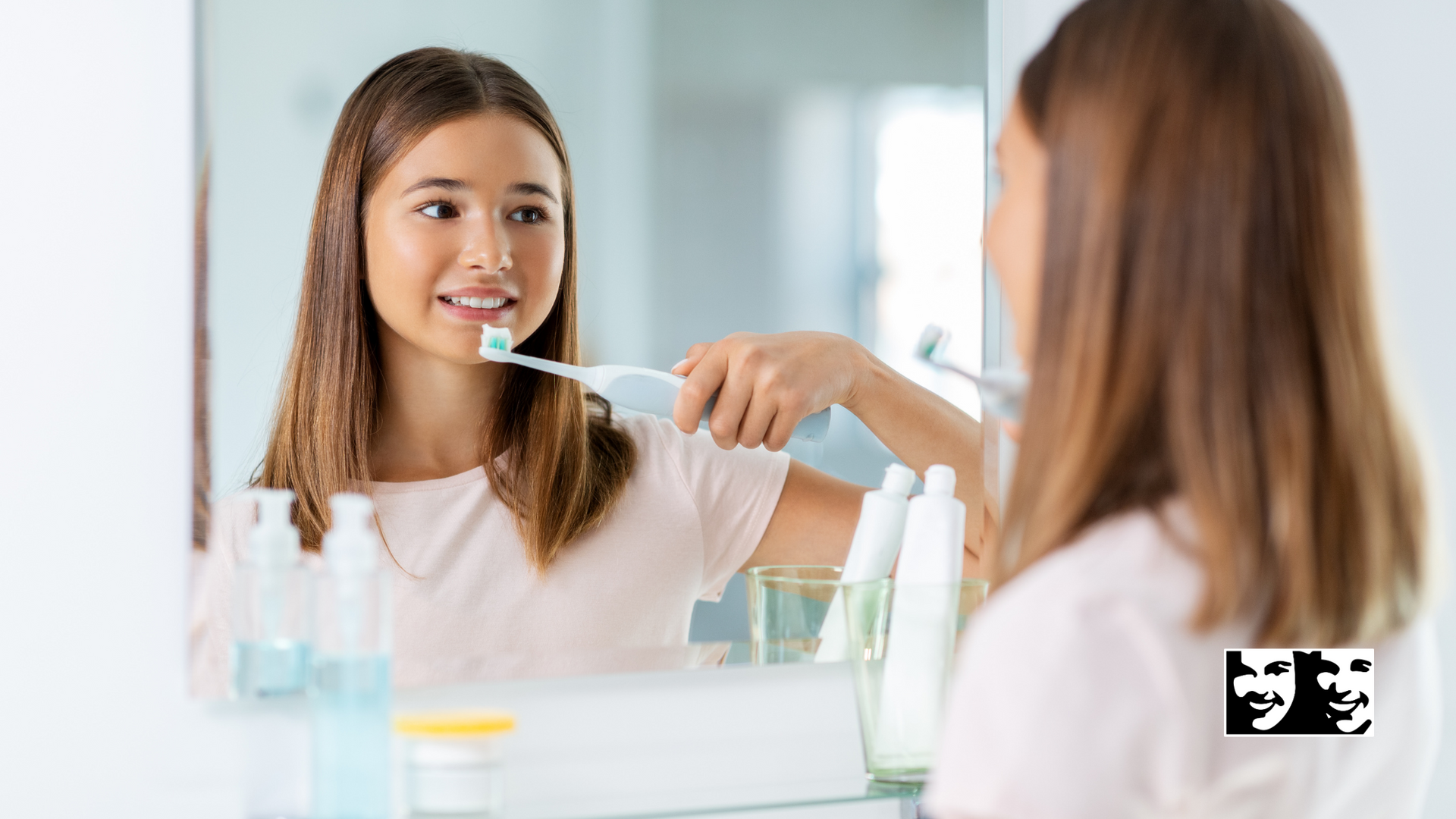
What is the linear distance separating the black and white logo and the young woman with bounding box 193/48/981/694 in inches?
12.8

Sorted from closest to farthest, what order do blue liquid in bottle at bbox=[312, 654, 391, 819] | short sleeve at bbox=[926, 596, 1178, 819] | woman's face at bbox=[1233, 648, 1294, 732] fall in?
short sleeve at bbox=[926, 596, 1178, 819] → woman's face at bbox=[1233, 648, 1294, 732] → blue liquid in bottle at bbox=[312, 654, 391, 819]

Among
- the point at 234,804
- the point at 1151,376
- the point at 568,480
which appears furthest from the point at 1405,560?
the point at 234,804

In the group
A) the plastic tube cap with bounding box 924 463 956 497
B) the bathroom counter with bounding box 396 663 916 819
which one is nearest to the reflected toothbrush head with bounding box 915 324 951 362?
the plastic tube cap with bounding box 924 463 956 497

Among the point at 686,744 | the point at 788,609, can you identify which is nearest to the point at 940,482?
the point at 788,609

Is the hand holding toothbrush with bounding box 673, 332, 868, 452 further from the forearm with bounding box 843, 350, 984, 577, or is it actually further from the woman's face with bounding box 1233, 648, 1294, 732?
the woman's face with bounding box 1233, 648, 1294, 732

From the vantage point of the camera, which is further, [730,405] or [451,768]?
[730,405]

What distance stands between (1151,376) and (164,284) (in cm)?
57

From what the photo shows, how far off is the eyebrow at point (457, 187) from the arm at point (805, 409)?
0.15m

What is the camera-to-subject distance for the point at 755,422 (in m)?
0.85

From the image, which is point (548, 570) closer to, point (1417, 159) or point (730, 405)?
point (730, 405)

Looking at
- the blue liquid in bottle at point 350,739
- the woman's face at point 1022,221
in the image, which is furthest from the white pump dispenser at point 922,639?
the blue liquid in bottle at point 350,739

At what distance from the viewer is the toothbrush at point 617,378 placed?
79 cm

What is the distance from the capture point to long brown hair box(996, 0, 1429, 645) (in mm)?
498

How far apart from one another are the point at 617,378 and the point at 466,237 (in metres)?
0.14
